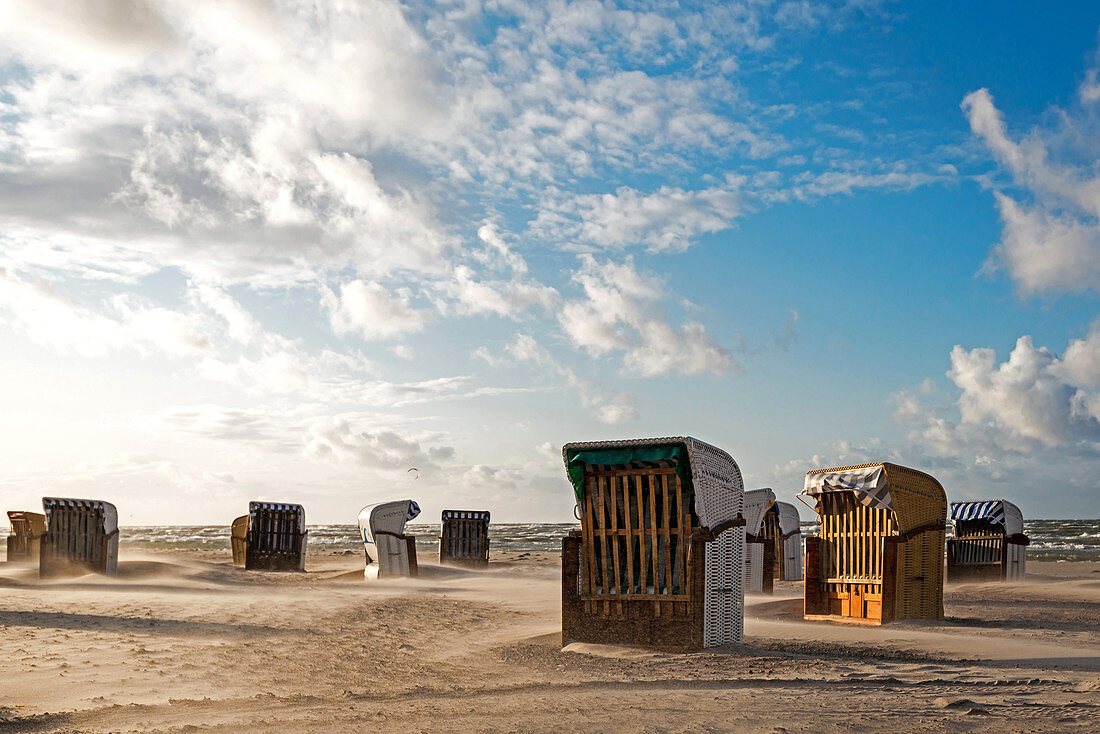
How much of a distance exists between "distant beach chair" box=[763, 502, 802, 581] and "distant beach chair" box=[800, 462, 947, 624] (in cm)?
1139

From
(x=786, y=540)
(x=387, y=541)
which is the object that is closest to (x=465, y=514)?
(x=387, y=541)

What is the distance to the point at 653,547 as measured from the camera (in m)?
11.8

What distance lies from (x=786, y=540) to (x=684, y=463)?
761 inches

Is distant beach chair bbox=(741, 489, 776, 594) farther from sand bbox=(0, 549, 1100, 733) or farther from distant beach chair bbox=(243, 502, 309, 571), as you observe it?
distant beach chair bbox=(243, 502, 309, 571)

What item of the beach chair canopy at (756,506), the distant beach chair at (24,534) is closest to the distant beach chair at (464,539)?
the beach chair canopy at (756,506)

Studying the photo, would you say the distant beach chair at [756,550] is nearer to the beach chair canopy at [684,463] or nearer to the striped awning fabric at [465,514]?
the beach chair canopy at [684,463]

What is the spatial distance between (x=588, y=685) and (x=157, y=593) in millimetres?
14943

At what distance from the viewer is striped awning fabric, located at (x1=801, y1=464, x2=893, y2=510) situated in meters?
15.5

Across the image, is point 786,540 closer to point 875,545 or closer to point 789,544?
point 789,544

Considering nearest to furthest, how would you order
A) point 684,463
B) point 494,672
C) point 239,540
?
point 494,672 → point 684,463 → point 239,540

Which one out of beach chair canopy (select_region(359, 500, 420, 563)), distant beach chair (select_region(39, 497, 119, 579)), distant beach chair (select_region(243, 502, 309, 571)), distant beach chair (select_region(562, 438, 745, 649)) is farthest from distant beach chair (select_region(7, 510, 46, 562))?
distant beach chair (select_region(562, 438, 745, 649))

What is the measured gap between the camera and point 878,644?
487 inches

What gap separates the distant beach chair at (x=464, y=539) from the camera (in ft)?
115

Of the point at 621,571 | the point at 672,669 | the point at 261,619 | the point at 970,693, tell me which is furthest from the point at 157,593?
the point at 970,693
